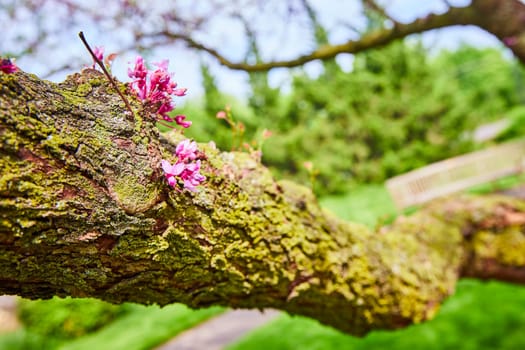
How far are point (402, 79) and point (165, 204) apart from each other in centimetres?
1537

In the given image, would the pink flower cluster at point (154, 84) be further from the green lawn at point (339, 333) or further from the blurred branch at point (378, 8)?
the blurred branch at point (378, 8)

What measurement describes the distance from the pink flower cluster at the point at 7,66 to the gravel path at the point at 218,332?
5957mm

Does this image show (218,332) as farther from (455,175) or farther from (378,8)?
(455,175)

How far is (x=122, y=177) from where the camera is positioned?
92 cm

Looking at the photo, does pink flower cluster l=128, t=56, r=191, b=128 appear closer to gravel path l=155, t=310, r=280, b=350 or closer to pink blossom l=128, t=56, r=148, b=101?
pink blossom l=128, t=56, r=148, b=101

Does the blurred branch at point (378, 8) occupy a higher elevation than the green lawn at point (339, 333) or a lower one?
higher

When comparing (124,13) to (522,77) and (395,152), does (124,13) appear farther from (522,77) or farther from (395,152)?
(522,77)

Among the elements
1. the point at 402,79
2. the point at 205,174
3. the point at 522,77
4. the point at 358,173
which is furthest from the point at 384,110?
the point at 522,77

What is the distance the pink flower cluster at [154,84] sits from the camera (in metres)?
1.01

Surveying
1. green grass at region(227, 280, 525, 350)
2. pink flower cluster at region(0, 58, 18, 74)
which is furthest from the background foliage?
pink flower cluster at region(0, 58, 18, 74)

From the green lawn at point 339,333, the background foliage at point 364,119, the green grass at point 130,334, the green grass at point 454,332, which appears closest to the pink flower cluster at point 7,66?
the green lawn at point 339,333

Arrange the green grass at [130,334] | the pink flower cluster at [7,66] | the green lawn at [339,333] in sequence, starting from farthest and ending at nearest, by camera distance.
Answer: the green grass at [130,334]
the green lawn at [339,333]
the pink flower cluster at [7,66]

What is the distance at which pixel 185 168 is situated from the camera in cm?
100

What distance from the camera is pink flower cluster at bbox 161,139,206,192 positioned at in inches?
38.2
